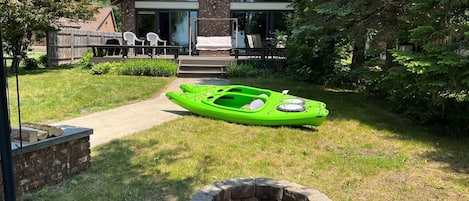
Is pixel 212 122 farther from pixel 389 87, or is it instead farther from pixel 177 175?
pixel 389 87

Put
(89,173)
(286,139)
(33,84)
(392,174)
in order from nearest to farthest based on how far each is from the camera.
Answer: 1. (89,173)
2. (392,174)
3. (286,139)
4. (33,84)

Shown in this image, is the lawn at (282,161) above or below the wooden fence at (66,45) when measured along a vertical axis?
below

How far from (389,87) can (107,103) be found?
18.5 feet

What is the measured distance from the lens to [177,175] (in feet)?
13.1

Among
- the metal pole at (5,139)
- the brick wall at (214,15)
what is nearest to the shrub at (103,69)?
the brick wall at (214,15)

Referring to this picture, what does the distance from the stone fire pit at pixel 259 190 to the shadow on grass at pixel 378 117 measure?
8.17 feet

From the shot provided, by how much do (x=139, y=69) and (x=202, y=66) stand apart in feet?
7.78

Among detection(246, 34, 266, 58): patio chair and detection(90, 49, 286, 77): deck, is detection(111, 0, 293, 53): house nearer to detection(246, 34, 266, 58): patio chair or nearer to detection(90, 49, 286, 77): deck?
detection(246, 34, 266, 58): patio chair

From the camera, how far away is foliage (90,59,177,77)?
40.0ft

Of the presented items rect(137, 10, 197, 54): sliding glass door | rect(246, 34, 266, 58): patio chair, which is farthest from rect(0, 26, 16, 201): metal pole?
rect(137, 10, 197, 54): sliding glass door

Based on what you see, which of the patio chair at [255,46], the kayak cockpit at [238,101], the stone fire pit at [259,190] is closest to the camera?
the stone fire pit at [259,190]

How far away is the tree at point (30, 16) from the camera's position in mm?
11235

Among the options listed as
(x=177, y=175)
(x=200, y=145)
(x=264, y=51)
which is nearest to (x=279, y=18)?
(x=264, y=51)

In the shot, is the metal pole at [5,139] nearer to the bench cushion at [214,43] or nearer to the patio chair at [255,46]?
the patio chair at [255,46]
